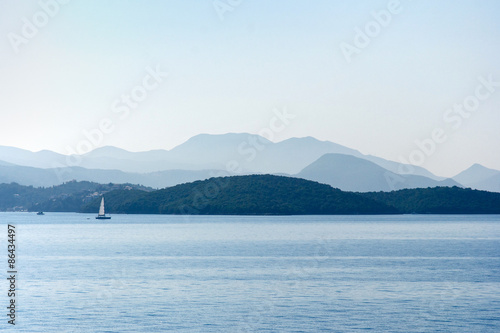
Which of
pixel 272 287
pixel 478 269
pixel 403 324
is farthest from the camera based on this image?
pixel 478 269

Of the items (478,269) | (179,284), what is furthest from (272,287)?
(478,269)

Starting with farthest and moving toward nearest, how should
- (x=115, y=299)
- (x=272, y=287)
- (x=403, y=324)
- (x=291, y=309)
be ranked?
(x=272, y=287), (x=115, y=299), (x=291, y=309), (x=403, y=324)

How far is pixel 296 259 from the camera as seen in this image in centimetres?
7619

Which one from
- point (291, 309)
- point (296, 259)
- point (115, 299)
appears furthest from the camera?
point (296, 259)

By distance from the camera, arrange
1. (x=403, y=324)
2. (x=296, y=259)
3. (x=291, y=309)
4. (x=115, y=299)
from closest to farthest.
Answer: (x=403, y=324)
(x=291, y=309)
(x=115, y=299)
(x=296, y=259)

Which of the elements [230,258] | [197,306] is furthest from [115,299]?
[230,258]

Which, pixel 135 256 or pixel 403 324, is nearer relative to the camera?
pixel 403 324

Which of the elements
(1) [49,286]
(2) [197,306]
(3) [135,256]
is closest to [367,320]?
(2) [197,306]

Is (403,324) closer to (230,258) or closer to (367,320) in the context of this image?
(367,320)

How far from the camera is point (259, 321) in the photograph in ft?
120

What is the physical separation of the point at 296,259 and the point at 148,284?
28.6m

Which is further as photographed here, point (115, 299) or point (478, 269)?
point (478, 269)

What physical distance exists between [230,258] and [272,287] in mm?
27416

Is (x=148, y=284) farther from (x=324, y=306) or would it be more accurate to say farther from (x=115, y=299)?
→ (x=324, y=306)
